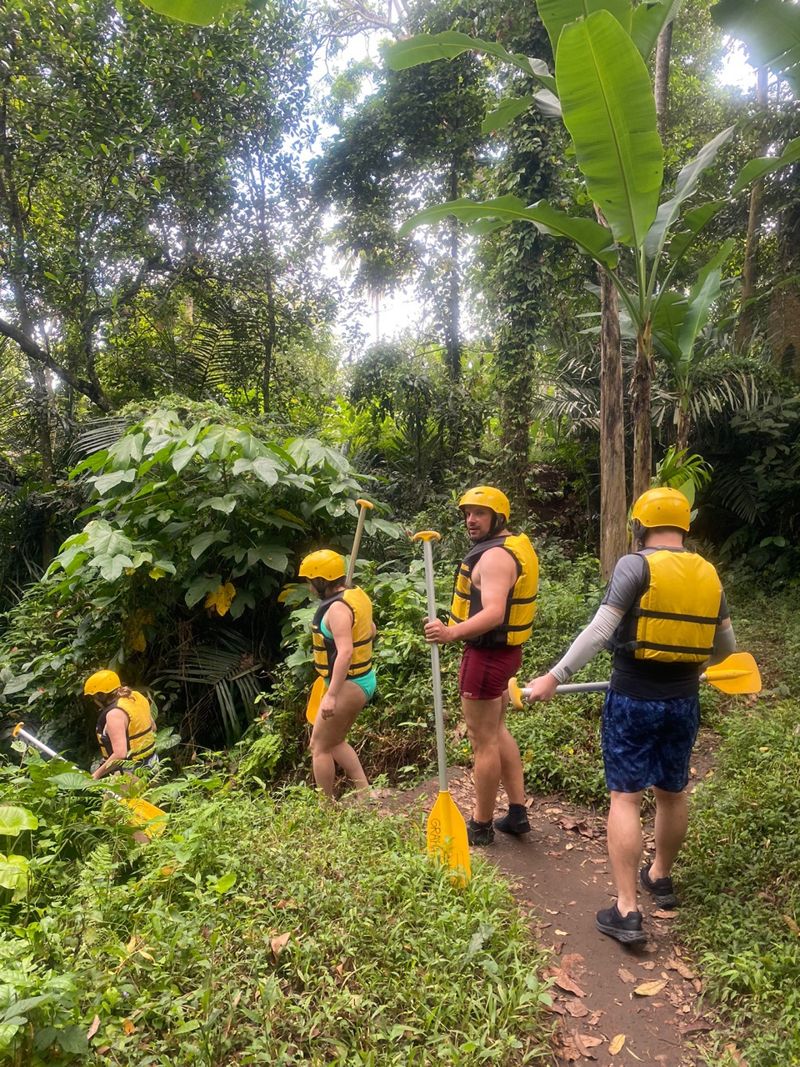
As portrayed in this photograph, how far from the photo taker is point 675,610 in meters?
2.42

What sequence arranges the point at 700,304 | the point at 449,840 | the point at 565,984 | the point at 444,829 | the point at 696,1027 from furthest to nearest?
1. the point at 700,304
2. the point at 444,829
3. the point at 449,840
4. the point at 565,984
5. the point at 696,1027

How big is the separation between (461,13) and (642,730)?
373 inches

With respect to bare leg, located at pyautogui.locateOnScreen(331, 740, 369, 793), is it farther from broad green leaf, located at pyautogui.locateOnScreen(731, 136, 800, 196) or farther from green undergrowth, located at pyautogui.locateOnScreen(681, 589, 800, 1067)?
broad green leaf, located at pyautogui.locateOnScreen(731, 136, 800, 196)

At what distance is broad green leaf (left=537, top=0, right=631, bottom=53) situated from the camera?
3.98 metres

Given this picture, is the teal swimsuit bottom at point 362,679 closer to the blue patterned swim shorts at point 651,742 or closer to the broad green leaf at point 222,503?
the blue patterned swim shorts at point 651,742

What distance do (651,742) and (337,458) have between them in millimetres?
3858

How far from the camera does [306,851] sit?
260cm

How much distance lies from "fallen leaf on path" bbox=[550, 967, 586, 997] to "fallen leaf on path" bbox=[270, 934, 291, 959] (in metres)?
0.99

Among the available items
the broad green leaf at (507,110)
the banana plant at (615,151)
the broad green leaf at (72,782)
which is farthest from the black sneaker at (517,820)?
the broad green leaf at (507,110)

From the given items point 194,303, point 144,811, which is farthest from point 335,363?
point 144,811

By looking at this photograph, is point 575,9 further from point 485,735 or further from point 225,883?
point 225,883

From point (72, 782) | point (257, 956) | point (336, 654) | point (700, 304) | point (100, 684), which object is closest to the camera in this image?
point (257, 956)

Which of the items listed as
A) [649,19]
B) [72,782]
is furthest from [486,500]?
[649,19]

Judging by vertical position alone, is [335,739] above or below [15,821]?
below
